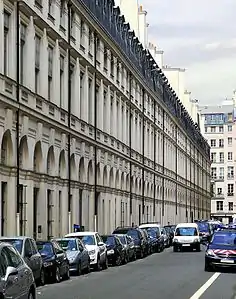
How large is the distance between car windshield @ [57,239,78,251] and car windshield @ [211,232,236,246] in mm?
6050

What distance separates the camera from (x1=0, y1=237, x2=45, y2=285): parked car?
848 inches

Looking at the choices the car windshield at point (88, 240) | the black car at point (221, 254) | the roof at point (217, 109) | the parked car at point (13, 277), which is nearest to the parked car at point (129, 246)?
the car windshield at point (88, 240)

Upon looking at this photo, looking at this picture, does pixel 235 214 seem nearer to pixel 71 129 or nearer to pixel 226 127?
pixel 226 127

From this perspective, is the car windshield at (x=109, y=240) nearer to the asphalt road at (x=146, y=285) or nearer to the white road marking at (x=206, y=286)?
the asphalt road at (x=146, y=285)

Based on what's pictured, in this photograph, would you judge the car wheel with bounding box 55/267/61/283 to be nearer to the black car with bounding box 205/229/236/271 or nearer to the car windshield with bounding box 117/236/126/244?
the black car with bounding box 205/229/236/271

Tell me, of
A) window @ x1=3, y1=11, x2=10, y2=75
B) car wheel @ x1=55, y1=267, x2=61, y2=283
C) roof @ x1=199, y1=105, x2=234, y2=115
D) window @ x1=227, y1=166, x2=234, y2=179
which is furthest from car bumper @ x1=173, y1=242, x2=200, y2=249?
roof @ x1=199, y1=105, x2=234, y2=115

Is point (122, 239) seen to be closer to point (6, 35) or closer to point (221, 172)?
point (6, 35)

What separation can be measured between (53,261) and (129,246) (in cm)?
1560

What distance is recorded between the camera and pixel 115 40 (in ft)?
198

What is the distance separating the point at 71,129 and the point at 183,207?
60774 millimetres

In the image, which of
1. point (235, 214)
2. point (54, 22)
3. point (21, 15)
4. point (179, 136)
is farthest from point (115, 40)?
point (235, 214)

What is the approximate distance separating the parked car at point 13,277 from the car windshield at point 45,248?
10.7 meters

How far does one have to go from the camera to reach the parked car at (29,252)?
70.7ft

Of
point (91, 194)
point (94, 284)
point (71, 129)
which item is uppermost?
point (71, 129)
